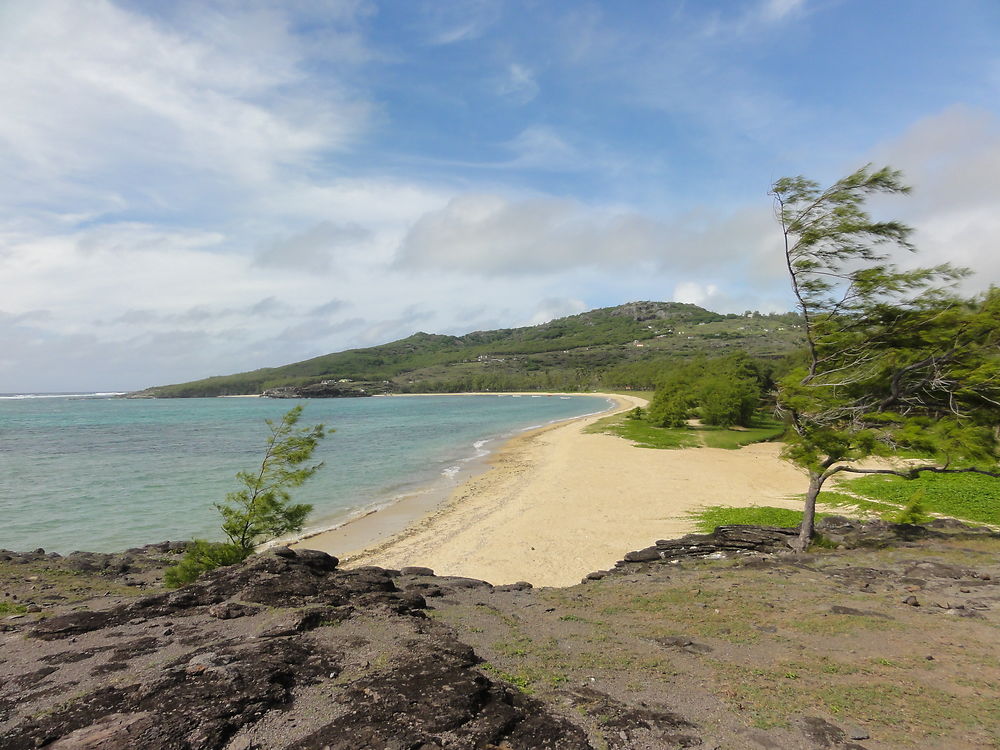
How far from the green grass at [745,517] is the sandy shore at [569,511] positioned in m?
0.66

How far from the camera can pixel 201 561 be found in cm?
1162

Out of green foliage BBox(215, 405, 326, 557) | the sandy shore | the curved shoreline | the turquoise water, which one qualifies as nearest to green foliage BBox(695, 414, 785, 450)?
the sandy shore

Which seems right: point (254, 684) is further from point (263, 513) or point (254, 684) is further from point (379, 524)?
point (379, 524)

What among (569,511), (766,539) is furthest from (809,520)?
(569,511)

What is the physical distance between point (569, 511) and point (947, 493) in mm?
15558

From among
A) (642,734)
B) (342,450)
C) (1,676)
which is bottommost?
(342,450)

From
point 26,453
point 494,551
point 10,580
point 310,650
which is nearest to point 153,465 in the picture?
point 26,453

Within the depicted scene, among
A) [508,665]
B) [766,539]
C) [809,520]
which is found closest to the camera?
[508,665]

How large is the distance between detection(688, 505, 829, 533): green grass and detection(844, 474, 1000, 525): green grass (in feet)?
12.7

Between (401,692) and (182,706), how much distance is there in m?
1.99

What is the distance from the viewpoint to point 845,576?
10.4 m

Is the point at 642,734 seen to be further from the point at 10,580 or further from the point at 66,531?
the point at 66,531

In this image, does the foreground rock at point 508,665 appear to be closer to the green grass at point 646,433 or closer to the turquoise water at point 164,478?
the turquoise water at point 164,478

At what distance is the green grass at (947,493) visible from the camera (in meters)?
17.8
